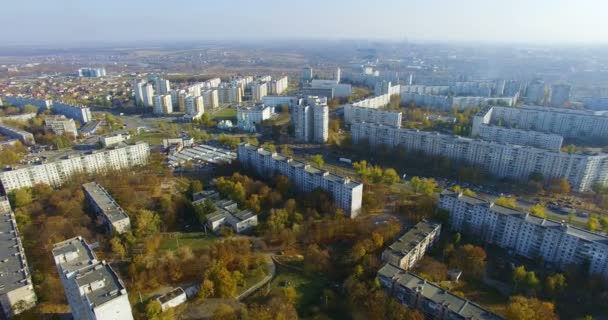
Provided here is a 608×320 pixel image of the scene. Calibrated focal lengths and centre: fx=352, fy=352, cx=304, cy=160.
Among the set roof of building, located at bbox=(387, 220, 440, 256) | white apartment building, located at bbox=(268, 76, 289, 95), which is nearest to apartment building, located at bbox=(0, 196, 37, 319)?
roof of building, located at bbox=(387, 220, 440, 256)

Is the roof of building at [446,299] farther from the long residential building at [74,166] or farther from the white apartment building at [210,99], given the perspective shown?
the white apartment building at [210,99]

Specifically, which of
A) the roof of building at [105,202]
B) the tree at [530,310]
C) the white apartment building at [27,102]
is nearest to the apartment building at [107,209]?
A: the roof of building at [105,202]

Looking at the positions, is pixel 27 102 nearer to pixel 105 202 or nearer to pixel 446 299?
pixel 105 202

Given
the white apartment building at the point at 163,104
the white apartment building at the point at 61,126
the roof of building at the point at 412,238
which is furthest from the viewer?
the white apartment building at the point at 163,104

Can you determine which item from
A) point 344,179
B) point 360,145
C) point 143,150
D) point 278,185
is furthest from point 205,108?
point 344,179

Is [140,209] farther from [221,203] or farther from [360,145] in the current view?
[360,145]

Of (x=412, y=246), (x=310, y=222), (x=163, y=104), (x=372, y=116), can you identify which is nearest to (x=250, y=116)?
(x=163, y=104)
